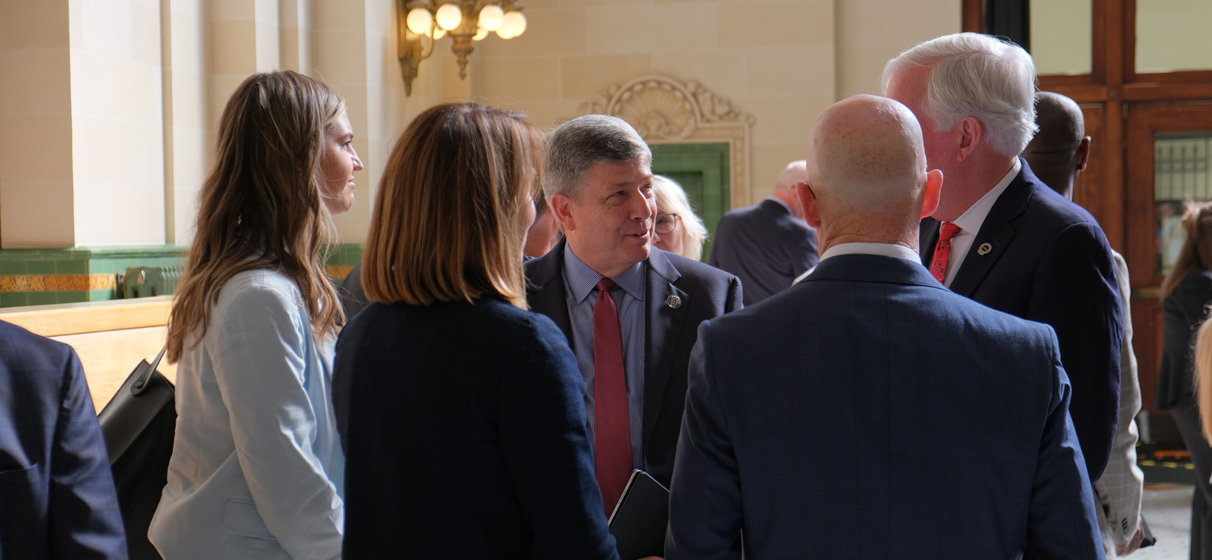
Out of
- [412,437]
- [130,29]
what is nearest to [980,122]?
[412,437]

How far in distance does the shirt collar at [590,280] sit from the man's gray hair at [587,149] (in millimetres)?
151

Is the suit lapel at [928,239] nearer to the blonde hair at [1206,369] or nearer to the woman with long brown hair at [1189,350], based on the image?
the blonde hair at [1206,369]

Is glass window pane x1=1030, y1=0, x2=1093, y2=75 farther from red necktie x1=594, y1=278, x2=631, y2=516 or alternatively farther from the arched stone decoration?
red necktie x1=594, y1=278, x2=631, y2=516

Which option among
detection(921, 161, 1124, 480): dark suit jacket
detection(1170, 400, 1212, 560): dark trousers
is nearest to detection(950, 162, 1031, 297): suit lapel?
detection(921, 161, 1124, 480): dark suit jacket

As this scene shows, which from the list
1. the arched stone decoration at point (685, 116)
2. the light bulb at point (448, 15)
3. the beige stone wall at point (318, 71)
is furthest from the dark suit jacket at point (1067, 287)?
the arched stone decoration at point (685, 116)

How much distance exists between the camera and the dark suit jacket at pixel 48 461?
4.09 ft

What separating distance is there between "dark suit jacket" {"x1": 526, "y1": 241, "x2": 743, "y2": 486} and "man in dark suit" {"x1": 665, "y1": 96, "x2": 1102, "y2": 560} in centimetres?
64

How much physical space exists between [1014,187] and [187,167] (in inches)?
210

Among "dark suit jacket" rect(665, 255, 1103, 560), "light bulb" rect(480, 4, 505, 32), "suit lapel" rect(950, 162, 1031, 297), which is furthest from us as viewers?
"light bulb" rect(480, 4, 505, 32)

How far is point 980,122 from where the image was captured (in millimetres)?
2004

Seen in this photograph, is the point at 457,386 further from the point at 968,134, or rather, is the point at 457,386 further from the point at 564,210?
the point at 968,134

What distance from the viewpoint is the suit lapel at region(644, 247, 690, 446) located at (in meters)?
2.13

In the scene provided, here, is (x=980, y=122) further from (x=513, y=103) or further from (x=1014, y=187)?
(x=513, y=103)

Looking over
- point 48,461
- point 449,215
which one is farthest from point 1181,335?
point 48,461
